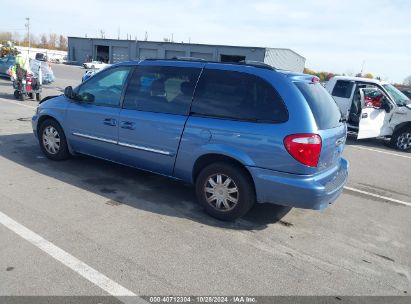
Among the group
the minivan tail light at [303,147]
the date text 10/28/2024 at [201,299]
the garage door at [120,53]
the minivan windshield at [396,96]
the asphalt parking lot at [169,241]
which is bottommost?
the date text 10/28/2024 at [201,299]

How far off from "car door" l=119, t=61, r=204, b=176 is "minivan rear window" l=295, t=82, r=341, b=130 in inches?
53.5

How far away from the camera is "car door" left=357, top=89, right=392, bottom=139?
9812 mm

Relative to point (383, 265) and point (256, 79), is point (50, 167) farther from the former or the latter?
point (383, 265)

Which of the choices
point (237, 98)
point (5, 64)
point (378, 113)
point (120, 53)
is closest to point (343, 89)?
point (378, 113)

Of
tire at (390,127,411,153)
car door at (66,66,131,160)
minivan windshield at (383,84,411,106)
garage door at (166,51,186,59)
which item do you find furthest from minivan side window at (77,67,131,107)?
garage door at (166,51,186,59)

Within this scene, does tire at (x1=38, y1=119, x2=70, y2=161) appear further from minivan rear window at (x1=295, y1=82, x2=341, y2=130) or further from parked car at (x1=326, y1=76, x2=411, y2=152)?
parked car at (x1=326, y1=76, x2=411, y2=152)

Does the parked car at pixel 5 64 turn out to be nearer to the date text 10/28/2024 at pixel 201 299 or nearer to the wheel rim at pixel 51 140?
the wheel rim at pixel 51 140

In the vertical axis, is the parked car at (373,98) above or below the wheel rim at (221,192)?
above

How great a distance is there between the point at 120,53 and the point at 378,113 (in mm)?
53309

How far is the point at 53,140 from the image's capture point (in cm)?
583

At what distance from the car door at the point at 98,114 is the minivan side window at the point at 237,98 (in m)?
1.37

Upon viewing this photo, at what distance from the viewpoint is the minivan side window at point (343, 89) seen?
34.1ft

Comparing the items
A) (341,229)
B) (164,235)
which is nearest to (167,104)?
(164,235)

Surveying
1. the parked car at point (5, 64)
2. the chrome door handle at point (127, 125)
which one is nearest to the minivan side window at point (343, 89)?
the chrome door handle at point (127, 125)
